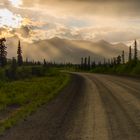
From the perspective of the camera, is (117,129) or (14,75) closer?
(117,129)

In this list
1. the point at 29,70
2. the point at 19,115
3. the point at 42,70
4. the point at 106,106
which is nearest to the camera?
the point at 19,115

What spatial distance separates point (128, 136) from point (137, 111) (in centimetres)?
524

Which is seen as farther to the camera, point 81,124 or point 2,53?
point 2,53

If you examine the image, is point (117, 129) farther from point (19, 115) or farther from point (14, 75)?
point (14, 75)

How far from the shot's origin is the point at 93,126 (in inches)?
497

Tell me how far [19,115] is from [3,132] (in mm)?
3712

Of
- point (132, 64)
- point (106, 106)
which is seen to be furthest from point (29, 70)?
point (106, 106)

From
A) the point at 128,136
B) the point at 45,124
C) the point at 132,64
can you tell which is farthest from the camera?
the point at 132,64

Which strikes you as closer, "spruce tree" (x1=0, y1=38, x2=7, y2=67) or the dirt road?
the dirt road

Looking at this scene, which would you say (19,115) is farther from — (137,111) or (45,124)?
(137,111)

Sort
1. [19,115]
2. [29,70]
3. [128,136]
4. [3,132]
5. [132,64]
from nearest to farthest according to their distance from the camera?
[128,136], [3,132], [19,115], [132,64], [29,70]

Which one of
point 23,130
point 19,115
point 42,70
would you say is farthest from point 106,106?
point 42,70

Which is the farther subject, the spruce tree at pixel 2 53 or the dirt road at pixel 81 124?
the spruce tree at pixel 2 53

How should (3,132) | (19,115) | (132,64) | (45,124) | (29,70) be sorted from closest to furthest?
(3,132), (45,124), (19,115), (132,64), (29,70)
